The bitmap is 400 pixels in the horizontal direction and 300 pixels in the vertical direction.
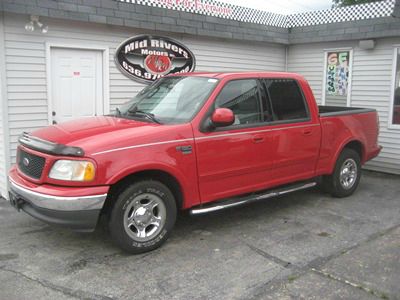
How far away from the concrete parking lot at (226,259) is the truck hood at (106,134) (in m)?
1.20

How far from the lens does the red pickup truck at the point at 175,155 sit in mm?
4188

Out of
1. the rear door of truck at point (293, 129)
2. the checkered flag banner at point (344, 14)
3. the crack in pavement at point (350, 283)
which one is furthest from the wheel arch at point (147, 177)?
the checkered flag banner at point (344, 14)

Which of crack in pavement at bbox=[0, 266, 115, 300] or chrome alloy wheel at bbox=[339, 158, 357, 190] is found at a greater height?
chrome alloy wheel at bbox=[339, 158, 357, 190]

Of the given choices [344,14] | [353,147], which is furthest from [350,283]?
[344,14]

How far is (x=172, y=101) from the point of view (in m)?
→ 5.21

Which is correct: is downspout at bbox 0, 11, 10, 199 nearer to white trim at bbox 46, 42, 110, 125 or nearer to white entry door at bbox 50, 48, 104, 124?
white trim at bbox 46, 42, 110, 125

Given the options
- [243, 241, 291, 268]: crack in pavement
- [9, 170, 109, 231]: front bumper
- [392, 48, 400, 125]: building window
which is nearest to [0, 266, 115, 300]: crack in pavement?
[9, 170, 109, 231]: front bumper

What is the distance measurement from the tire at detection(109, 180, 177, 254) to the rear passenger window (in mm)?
1940

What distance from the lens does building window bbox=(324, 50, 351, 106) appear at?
941 cm

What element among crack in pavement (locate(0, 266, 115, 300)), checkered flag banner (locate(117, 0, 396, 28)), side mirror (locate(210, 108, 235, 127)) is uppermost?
checkered flag banner (locate(117, 0, 396, 28))

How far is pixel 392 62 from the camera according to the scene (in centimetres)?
861

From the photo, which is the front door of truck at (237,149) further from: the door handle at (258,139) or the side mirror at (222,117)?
the side mirror at (222,117)

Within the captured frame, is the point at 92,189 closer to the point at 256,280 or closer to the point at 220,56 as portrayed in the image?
the point at 256,280

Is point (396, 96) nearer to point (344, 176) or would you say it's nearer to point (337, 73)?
point (337, 73)
